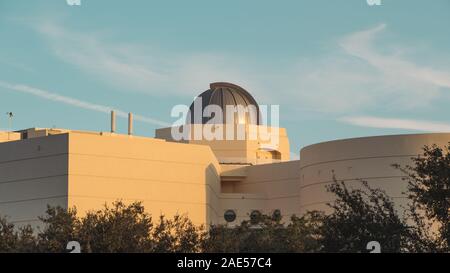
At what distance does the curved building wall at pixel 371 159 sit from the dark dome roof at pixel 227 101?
80.5 ft

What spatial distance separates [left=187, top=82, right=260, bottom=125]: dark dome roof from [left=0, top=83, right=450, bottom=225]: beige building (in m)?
13.2

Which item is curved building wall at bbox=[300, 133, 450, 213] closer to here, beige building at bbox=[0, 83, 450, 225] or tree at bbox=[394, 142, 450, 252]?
beige building at bbox=[0, 83, 450, 225]

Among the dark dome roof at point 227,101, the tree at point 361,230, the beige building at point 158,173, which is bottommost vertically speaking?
the tree at point 361,230

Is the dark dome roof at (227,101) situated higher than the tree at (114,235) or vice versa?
the dark dome roof at (227,101)

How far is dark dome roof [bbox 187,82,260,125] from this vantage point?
104 metres

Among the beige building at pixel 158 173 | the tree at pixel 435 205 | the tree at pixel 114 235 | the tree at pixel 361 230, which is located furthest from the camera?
the beige building at pixel 158 173

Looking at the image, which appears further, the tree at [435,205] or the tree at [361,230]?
the tree at [361,230]

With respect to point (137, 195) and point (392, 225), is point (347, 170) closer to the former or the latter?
point (137, 195)

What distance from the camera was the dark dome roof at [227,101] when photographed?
340 feet

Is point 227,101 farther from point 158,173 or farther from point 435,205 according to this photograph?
point 435,205

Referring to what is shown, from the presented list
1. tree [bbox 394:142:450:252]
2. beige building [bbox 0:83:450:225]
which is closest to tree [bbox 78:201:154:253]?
tree [bbox 394:142:450:252]

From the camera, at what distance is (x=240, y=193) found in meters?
94.2

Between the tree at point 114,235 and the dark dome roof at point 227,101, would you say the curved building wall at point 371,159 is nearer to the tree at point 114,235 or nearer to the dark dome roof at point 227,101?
the dark dome roof at point 227,101

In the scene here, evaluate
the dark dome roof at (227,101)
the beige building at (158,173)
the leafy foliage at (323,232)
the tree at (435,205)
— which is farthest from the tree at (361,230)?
the dark dome roof at (227,101)
